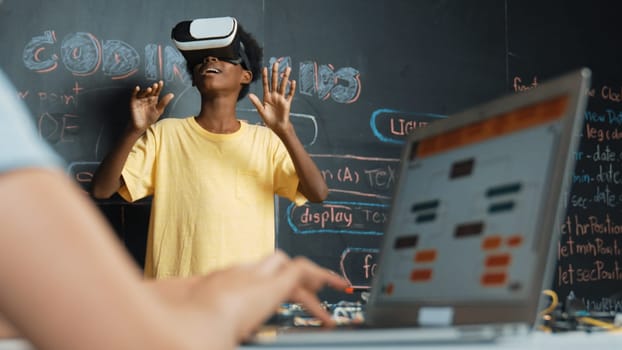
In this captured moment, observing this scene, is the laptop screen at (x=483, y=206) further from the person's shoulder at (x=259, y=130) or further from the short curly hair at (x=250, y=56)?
the short curly hair at (x=250, y=56)

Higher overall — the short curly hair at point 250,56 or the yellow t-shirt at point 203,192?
the short curly hair at point 250,56

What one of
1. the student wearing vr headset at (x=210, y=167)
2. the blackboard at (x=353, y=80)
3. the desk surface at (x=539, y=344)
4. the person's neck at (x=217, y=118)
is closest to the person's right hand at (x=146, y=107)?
the student wearing vr headset at (x=210, y=167)

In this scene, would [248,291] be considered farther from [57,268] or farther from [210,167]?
[210,167]

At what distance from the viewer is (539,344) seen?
78cm

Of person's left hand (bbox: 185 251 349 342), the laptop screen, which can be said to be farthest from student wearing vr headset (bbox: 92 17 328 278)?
person's left hand (bbox: 185 251 349 342)

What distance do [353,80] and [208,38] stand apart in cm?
91

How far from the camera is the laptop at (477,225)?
2.85 ft

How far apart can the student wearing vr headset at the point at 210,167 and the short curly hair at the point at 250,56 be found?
0.08 m

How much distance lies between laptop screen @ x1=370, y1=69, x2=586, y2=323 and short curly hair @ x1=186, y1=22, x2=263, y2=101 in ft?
6.55

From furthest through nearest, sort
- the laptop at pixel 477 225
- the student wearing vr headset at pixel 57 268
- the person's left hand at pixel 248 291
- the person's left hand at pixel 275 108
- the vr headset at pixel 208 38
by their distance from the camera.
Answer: the vr headset at pixel 208 38, the person's left hand at pixel 275 108, the laptop at pixel 477 225, the person's left hand at pixel 248 291, the student wearing vr headset at pixel 57 268

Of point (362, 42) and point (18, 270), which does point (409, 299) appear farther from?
point (362, 42)

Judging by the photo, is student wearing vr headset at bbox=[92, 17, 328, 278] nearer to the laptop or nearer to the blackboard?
the blackboard

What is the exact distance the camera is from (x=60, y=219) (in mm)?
415

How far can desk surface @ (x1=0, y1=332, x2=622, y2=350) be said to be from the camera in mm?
758
